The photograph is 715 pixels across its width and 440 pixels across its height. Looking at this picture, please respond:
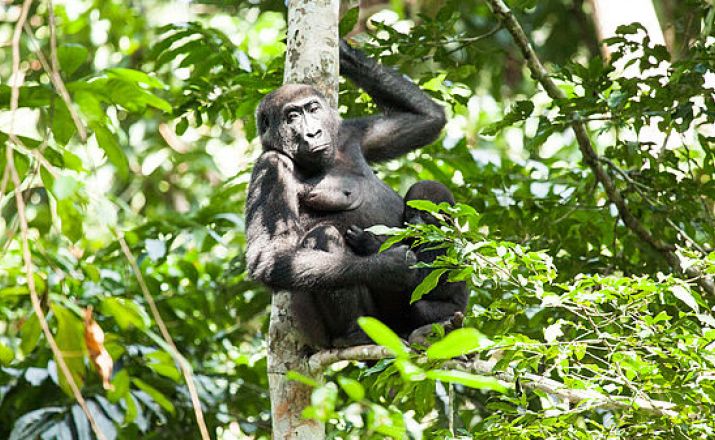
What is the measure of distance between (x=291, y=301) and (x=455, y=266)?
1.02 meters

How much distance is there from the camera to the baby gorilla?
4879 mm

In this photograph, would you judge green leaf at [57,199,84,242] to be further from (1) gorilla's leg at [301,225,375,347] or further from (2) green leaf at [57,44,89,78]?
(1) gorilla's leg at [301,225,375,347]

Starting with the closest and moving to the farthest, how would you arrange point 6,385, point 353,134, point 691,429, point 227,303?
point 691,429 → point 353,134 → point 6,385 → point 227,303

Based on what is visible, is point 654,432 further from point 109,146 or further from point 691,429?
point 109,146

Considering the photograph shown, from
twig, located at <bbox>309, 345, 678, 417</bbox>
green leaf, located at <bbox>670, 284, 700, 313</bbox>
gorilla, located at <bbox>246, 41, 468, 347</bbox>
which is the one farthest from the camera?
gorilla, located at <bbox>246, 41, 468, 347</bbox>

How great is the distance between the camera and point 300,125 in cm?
487

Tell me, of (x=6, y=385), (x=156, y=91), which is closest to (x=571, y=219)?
(x=6, y=385)

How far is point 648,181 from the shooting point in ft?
18.4

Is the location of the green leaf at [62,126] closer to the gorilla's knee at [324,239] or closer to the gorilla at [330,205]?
the gorilla at [330,205]

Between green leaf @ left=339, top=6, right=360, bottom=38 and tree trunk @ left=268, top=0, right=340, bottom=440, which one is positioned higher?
green leaf @ left=339, top=6, right=360, bottom=38

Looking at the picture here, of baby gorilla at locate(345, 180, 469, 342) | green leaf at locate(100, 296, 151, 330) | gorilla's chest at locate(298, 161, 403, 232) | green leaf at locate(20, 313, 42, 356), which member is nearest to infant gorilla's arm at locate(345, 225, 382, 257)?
baby gorilla at locate(345, 180, 469, 342)

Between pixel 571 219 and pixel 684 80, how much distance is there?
1204 mm

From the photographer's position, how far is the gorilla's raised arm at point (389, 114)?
216 inches

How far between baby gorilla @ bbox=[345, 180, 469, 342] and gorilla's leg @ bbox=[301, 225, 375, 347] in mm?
111
